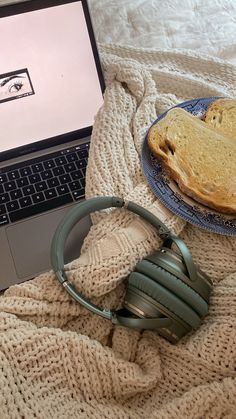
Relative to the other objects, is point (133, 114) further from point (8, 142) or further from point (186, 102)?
point (8, 142)

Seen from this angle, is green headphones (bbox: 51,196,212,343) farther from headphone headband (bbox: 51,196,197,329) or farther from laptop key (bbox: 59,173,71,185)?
laptop key (bbox: 59,173,71,185)

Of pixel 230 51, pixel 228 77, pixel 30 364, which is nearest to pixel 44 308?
pixel 30 364

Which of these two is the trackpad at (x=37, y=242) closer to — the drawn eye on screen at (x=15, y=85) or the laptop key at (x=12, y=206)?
the laptop key at (x=12, y=206)

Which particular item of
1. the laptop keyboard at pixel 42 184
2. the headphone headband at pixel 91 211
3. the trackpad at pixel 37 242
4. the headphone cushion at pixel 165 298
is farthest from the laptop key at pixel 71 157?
the headphone cushion at pixel 165 298

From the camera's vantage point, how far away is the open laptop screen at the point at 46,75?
2.36 feet

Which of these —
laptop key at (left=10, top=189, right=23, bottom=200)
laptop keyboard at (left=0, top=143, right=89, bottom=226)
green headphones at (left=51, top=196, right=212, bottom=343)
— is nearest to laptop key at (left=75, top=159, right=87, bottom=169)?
laptop keyboard at (left=0, top=143, right=89, bottom=226)

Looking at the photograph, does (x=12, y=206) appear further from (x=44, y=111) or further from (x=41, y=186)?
(x=44, y=111)

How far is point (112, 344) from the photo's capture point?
0.55 metres

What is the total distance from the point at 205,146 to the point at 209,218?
0.39ft

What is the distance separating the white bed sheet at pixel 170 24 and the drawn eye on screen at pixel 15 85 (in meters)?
0.26

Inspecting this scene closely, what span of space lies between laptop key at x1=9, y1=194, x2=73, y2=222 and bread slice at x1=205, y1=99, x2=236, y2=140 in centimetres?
24

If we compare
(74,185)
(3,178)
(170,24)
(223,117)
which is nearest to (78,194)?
(74,185)

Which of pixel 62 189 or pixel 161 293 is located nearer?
pixel 161 293

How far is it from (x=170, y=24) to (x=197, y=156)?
429mm
